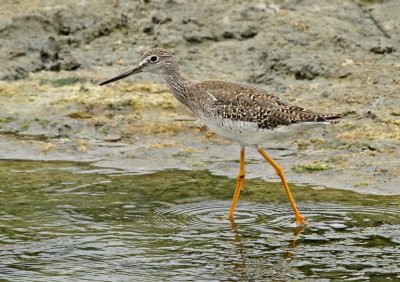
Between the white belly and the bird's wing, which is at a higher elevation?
the bird's wing

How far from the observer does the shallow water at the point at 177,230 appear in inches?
290

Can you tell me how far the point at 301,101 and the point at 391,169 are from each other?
1868 millimetres

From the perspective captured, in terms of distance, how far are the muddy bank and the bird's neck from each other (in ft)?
3.21

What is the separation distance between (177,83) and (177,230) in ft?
Result: 6.45

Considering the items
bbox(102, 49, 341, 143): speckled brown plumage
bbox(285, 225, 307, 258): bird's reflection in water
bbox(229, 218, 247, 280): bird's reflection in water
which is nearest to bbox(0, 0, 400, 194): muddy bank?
bbox(102, 49, 341, 143): speckled brown plumage

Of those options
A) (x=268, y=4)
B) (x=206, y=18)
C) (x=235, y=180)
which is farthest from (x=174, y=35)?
(x=235, y=180)

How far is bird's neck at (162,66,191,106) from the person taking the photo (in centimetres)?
961

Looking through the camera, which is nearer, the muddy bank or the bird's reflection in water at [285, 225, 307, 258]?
the bird's reflection in water at [285, 225, 307, 258]

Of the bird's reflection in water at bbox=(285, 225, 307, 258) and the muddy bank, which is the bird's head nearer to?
the muddy bank

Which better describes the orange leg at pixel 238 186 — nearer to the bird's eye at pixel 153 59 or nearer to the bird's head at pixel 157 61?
the bird's head at pixel 157 61

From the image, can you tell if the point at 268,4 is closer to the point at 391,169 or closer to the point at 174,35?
the point at 174,35

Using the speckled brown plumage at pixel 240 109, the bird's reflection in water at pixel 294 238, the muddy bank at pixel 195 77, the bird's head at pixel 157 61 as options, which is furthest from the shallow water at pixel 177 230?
the bird's head at pixel 157 61

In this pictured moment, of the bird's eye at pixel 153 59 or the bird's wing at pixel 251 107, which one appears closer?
the bird's wing at pixel 251 107

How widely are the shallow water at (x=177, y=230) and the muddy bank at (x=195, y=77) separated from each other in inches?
21.7
